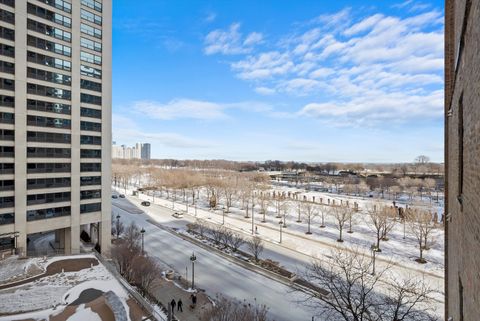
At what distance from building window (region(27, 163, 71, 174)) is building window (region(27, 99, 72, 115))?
5558 mm

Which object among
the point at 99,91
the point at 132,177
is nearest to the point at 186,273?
the point at 99,91

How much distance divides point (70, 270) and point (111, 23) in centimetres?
2827

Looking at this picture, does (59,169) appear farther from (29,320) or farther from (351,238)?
(351,238)

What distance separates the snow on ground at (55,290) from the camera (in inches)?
608

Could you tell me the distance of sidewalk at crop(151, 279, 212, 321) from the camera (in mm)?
18062

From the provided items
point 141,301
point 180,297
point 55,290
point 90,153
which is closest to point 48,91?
point 90,153

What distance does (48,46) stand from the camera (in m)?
28.0

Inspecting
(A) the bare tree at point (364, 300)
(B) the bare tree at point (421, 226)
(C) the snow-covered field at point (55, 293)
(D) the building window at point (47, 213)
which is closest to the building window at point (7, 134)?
(D) the building window at point (47, 213)

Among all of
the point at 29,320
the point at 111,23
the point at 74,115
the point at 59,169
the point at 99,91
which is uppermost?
the point at 111,23

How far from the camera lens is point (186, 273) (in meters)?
24.6

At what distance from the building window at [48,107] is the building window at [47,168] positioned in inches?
219

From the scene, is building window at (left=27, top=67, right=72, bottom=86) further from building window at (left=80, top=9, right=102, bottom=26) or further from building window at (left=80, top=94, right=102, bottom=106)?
building window at (left=80, top=9, right=102, bottom=26)

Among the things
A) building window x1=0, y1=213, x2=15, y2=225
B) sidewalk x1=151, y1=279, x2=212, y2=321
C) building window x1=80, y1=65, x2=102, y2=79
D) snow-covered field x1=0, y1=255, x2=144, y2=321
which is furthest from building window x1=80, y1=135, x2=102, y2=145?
sidewalk x1=151, y1=279, x2=212, y2=321

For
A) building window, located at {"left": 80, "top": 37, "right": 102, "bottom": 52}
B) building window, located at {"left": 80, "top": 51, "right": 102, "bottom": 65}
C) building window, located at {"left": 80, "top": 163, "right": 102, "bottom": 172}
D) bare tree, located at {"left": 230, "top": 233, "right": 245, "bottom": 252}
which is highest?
building window, located at {"left": 80, "top": 37, "right": 102, "bottom": 52}
